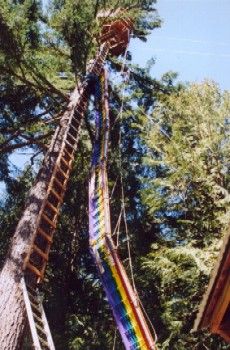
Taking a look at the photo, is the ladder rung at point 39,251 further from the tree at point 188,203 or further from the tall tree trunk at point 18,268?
the tree at point 188,203

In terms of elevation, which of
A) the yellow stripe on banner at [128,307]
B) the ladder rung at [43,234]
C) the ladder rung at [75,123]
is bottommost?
the yellow stripe on banner at [128,307]

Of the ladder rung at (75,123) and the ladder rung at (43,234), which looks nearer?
the ladder rung at (43,234)

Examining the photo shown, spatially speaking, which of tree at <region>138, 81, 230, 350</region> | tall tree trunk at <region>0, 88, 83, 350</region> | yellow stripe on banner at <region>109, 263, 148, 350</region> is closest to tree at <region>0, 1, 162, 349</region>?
tall tree trunk at <region>0, 88, 83, 350</region>

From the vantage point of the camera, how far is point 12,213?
13.5m

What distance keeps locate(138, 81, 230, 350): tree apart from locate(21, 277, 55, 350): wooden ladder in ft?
10.9

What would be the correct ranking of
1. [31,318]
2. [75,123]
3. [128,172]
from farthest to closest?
[128,172] < [75,123] < [31,318]

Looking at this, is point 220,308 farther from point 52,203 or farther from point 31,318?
point 52,203

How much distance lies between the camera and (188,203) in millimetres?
10516

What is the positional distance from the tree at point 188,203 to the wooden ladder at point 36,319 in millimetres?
3317

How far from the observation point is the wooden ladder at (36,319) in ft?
19.5

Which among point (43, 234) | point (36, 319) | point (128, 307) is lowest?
point (128, 307)

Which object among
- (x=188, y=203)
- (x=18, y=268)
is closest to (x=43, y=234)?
(x=18, y=268)

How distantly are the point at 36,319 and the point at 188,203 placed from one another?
524 centimetres

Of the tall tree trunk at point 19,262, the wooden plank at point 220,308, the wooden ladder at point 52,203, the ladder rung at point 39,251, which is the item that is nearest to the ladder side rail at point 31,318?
the tall tree trunk at point 19,262
